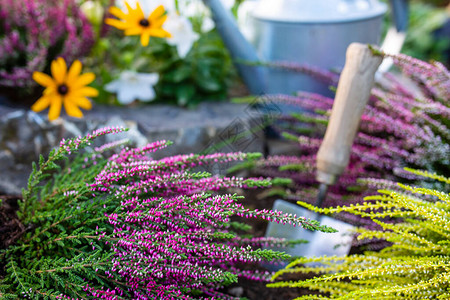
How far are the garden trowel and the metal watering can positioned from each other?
1.47ft

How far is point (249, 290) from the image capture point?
888mm

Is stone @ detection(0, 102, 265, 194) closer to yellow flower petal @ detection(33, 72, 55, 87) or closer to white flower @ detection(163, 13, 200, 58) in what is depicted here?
yellow flower petal @ detection(33, 72, 55, 87)

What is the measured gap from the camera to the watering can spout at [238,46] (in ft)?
4.15

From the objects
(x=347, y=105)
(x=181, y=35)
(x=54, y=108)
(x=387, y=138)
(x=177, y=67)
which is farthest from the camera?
(x=177, y=67)

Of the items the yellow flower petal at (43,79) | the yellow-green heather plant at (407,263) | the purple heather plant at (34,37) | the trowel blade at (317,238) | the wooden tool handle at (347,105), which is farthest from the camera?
the purple heather plant at (34,37)

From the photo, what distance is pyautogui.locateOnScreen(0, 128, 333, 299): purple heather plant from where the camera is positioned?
63 centimetres

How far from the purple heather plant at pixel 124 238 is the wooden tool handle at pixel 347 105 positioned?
0.23 m

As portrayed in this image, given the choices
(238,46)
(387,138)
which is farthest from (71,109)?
(387,138)

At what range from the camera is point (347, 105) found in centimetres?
86

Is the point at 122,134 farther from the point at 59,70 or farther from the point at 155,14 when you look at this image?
the point at 155,14

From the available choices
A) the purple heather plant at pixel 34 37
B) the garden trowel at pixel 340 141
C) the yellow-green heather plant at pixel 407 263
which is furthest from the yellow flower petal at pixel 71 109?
the yellow-green heather plant at pixel 407 263

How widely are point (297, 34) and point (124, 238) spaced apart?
2.93 feet

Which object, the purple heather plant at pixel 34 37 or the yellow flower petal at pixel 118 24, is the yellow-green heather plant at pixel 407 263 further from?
the purple heather plant at pixel 34 37

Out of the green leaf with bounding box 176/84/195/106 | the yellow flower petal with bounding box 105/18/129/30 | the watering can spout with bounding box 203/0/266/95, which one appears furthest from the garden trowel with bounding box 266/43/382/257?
the yellow flower petal with bounding box 105/18/129/30
